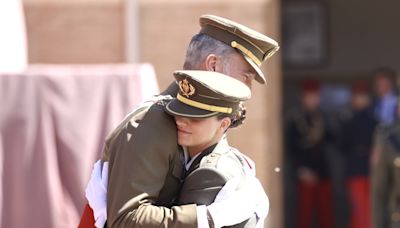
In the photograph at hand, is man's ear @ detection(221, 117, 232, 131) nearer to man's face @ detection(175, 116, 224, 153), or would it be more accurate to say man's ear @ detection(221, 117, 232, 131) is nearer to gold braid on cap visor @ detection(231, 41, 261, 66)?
man's face @ detection(175, 116, 224, 153)

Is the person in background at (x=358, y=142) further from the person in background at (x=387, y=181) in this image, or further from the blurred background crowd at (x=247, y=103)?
the person in background at (x=387, y=181)

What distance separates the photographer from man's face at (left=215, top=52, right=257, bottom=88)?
9.32 feet

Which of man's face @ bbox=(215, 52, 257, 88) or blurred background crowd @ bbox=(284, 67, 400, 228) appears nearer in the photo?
man's face @ bbox=(215, 52, 257, 88)

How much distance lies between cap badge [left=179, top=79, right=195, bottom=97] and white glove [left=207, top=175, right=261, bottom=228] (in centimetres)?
27

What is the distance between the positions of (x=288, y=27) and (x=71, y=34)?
3.74m

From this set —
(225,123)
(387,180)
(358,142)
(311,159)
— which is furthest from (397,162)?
(311,159)

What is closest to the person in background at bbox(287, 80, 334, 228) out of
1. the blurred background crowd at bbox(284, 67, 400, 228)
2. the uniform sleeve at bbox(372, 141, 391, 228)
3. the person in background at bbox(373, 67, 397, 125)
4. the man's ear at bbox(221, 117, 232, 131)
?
the blurred background crowd at bbox(284, 67, 400, 228)

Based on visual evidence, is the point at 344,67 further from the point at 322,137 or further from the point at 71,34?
the point at 71,34

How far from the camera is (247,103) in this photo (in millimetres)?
7105

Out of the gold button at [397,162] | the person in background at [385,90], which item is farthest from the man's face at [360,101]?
the gold button at [397,162]

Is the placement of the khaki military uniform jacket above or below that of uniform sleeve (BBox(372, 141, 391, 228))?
above

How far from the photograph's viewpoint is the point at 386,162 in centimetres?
574

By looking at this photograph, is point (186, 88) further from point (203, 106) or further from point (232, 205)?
point (232, 205)

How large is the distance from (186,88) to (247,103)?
14.5ft
